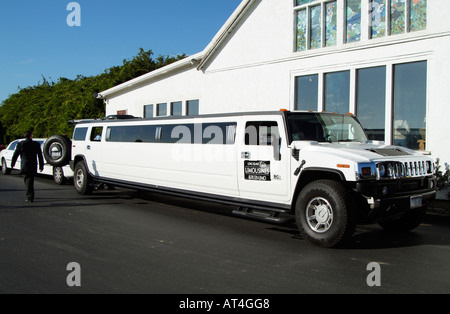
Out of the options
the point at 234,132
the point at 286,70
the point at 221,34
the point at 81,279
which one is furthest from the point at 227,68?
the point at 81,279

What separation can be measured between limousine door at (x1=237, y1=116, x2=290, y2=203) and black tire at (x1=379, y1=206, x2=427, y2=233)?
1939 mm

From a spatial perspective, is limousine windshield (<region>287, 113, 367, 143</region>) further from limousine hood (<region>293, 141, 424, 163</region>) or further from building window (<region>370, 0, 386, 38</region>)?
building window (<region>370, 0, 386, 38</region>)

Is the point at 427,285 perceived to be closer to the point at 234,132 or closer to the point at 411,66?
the point at 234,132

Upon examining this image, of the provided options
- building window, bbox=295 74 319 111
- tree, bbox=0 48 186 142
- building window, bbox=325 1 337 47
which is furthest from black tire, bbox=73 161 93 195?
tree, bbox=0 48 186 142

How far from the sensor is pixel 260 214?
693 cm

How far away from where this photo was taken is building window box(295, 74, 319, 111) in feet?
44.6

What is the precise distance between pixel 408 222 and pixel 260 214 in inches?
99.8

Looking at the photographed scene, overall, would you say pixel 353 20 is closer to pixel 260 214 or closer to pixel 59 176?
pixel 260 214

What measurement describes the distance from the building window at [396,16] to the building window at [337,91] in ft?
4.98

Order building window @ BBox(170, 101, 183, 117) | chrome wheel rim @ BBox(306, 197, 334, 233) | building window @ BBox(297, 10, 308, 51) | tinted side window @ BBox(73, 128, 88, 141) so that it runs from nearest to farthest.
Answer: chrome wheel rim @ BBox(306, 197, 334, 233) → tinted side window @ BBox(73, 128, 88, 141) → building window @ BBox(297, 10, 308, 51) → building window @ BBox(170, 101, 183, 117)

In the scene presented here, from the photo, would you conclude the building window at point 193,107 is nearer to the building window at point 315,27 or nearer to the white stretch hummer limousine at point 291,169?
the building window at point 315,27

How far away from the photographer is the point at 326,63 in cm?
1306

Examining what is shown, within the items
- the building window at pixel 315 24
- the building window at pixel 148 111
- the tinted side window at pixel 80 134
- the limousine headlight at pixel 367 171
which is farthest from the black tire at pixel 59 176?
the limousine headlight at pixel 367 171

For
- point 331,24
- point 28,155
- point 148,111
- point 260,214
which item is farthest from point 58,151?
point 331,24
